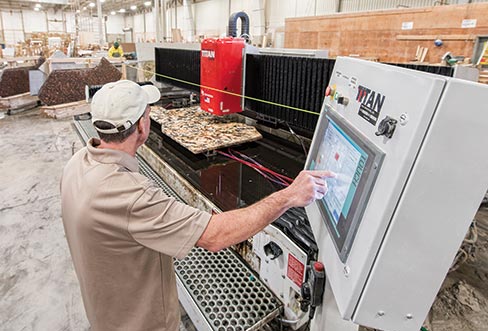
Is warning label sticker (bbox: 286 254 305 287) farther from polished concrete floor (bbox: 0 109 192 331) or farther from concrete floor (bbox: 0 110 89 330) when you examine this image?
concrete floor (bbox: 0 110 89 330)

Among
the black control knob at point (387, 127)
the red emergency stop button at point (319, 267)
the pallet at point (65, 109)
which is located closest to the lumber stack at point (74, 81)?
the pallet at point (65, 109)

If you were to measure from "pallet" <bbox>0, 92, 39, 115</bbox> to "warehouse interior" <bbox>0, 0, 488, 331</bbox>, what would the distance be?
118 cm

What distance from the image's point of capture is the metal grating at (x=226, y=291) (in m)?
1.18

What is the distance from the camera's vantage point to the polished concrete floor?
1715 millimetres

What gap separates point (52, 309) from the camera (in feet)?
5.75

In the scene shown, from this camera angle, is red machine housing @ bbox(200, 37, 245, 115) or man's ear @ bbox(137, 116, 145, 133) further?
red machine housing @ bbox(200, 37, 245, 115)

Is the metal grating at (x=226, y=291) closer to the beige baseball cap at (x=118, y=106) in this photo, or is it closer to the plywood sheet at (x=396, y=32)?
the beige baseball cap at (x=118, y=106)

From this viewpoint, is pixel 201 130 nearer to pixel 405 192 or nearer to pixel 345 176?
pixel 345 176

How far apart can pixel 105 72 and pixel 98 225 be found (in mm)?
5223

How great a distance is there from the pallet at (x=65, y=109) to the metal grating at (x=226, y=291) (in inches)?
195

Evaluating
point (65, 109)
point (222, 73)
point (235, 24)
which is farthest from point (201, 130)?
point (65, 109)

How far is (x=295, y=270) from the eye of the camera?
1059mm

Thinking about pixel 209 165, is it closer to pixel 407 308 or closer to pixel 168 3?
pixel 407 308

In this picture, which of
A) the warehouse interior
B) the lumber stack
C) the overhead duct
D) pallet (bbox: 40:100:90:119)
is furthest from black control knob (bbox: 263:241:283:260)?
pallet (bbox: 40:100:90:119)
